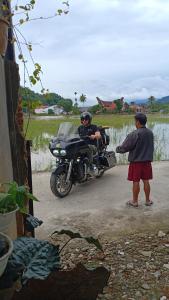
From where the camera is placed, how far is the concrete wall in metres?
2.16

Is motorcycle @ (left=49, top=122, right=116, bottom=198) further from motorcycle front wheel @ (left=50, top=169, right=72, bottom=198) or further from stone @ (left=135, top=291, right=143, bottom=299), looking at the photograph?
stone @ (left=135, top=291, right=143, bottom=299)

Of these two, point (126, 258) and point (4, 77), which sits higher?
point (4, 77)

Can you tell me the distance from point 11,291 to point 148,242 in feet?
5.66

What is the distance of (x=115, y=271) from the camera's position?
261cm

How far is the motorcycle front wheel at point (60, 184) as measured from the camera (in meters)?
4.39

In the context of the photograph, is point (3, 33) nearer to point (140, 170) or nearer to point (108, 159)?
point (140, 170)

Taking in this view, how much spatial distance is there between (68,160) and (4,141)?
2505mm

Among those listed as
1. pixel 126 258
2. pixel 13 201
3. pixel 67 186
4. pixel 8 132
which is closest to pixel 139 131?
pixel 67 186

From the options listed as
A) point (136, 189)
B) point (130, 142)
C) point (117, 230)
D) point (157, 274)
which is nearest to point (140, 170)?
point (136, 189)

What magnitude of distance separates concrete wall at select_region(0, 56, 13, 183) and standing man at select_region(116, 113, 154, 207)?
6.83 feet

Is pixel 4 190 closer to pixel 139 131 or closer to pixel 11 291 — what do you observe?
pixel 11 291

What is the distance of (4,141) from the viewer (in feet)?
7.22

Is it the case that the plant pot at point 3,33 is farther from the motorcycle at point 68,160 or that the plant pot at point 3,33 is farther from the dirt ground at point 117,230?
the motorcycle at point 68,160

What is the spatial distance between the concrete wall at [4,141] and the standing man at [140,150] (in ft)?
6.83
